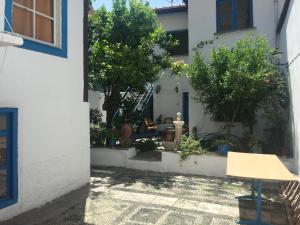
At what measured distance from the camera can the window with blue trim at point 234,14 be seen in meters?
10.8

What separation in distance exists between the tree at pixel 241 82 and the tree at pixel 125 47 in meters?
1.65

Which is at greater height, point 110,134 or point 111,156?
point 110,134

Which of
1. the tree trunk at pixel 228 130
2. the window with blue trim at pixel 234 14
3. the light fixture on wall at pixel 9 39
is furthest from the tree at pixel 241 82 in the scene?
the light fixture on wall at pixel 9 39

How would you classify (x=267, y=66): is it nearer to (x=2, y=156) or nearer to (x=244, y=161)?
(x=244, y=161)

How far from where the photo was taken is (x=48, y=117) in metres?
6.46

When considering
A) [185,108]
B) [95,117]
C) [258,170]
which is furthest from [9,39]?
[185,108]

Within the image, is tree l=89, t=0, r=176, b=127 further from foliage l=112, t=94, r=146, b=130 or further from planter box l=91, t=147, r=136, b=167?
planter box l=91, t=147, r=136, b=167

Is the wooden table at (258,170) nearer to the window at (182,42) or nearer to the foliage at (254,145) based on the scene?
the foliage at (254,145)

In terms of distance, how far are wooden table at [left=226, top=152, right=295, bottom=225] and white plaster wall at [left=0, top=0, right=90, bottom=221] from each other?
144 inches

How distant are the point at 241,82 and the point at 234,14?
11.2 ft

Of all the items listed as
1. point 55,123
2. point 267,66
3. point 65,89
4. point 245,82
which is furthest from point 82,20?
point 267,66

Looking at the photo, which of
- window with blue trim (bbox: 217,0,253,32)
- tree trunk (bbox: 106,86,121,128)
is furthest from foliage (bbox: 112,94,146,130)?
window with blue trim (bbox: 217,0,253,32)

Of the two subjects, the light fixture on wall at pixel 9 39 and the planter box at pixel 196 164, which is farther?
the planter box at pixel 196 164

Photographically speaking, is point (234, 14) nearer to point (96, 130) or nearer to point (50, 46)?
point (96, 130)
